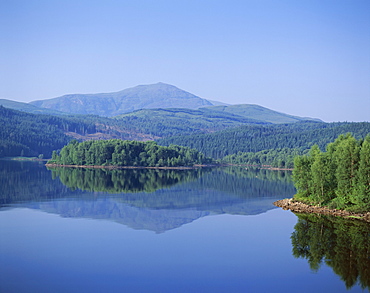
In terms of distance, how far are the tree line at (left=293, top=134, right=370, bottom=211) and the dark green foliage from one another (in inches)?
3465

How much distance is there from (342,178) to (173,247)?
922 inches

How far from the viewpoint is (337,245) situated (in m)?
A: 37.2

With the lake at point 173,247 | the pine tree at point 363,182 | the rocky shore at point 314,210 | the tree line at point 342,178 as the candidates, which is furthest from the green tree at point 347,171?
the lake at point 173,247

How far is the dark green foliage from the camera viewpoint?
459 ft

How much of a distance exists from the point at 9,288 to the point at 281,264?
1866 centimetres

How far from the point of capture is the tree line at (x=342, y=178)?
4806cm

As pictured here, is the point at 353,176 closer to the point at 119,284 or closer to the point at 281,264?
the point at 281,264

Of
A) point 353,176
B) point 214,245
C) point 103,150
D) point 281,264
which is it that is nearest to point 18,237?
point 214,245

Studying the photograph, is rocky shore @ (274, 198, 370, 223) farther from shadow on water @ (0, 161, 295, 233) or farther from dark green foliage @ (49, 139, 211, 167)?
dark green foliage @ (49, 139, 211, 167)

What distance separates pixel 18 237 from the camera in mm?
39219

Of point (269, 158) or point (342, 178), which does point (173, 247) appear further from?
point (269, 158)

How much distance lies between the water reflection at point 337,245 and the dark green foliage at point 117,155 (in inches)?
3790

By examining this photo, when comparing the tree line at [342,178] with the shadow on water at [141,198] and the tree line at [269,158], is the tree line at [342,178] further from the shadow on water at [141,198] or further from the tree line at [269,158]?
the tree line at [269,158]

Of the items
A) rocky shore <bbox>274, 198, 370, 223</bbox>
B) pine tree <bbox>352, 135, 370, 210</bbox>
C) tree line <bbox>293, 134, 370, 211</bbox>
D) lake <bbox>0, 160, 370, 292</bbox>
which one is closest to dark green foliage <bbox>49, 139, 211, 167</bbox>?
lake <bbox>0, 160, 370, 292</bbox>
